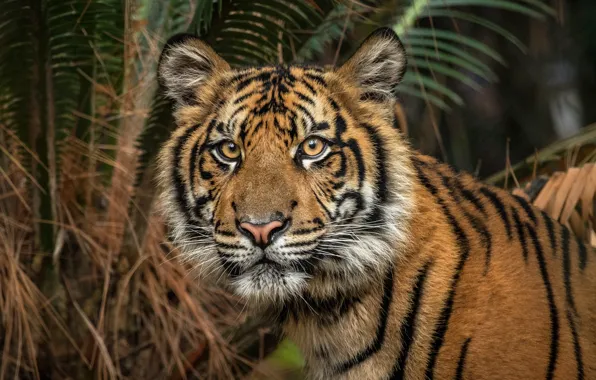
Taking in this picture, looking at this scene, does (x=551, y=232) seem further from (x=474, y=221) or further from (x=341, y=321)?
(x=341, y=321)

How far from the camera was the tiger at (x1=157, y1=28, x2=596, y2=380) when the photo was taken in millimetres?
3432

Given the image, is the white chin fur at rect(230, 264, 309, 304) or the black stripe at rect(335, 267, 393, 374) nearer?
the white chin fur at rect(230, 264, 309, 304)

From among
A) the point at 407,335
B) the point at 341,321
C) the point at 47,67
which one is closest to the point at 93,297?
the point at 47,67

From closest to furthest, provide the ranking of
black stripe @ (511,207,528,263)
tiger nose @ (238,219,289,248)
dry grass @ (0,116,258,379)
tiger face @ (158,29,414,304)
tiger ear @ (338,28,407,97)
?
tiger nose @ (238,219,289,248) < tiger face @ (158,29,414,304) < tiger ear @ (338,28,407,97) < black stripe @ (511,207,528,263) < dry grass @ (0,116,258,379)

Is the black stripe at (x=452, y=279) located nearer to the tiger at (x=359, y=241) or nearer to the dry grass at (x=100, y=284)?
the tiger at (x=359, y=241)

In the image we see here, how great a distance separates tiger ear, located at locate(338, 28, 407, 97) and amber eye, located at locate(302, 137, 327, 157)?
34cm

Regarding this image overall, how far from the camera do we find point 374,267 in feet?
11.8

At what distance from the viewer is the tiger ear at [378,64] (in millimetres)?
3615

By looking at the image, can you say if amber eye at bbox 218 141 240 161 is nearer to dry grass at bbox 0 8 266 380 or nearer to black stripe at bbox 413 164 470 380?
black stripe at bbox 413 164 470 380

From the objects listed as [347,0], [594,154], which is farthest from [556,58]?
[347,0]

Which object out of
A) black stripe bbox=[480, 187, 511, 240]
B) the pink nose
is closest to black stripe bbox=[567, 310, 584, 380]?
black stripe bbox=[480, 187, 511, 240]

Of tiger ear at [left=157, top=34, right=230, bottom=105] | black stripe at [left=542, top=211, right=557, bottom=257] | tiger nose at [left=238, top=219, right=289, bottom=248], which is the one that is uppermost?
tiger ear at [left=157, top=34, right=230, bottom=105]

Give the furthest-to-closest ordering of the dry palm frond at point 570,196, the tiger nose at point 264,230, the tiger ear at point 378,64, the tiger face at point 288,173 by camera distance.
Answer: the dry palm frond at point 570,196 → the tiger ear at point 378,64 → the tiger face at point 288,173 → the tiger nose at point 264,230

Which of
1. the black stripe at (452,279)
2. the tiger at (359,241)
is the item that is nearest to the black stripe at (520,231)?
the tiger at (359,241)
